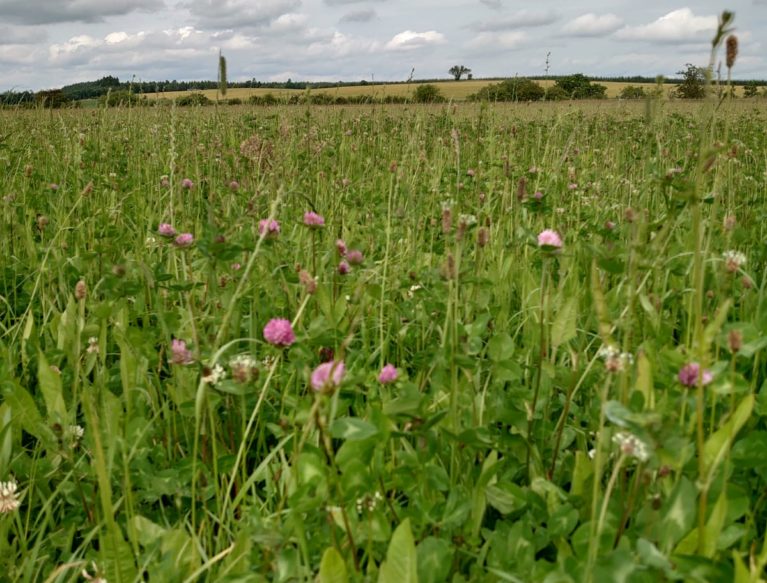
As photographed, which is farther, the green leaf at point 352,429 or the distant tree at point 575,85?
the distant tree at point 575,85

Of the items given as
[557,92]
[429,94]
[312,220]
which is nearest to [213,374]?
[312,220]

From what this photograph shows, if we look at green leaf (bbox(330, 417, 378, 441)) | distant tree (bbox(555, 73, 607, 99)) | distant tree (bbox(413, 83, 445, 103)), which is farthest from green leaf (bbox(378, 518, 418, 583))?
distant tree (bbox(413, 83, 445, 103))

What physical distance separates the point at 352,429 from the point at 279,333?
33cm

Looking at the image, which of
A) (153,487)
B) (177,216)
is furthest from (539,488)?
(177,216)

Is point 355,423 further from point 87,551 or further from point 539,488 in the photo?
point 87,551

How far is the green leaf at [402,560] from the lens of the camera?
976 millimetres

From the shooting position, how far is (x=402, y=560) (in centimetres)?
98

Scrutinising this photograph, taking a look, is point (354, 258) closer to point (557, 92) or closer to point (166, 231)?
point (166, 231)

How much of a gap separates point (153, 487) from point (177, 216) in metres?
A: 2.23

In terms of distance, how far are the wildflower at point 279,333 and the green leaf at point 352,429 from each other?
31 centimetres

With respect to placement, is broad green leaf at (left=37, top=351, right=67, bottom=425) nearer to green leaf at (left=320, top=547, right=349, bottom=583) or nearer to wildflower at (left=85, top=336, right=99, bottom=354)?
wildflower at (left=85, top=336, right=99, bottom=354)

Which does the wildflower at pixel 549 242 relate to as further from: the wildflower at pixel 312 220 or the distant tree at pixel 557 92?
the distant tree at pixel 557 92

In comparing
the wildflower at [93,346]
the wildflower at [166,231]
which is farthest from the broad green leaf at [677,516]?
the wildflower at [166,231]

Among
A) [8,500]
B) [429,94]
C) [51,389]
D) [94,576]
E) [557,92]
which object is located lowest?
[94,576]
